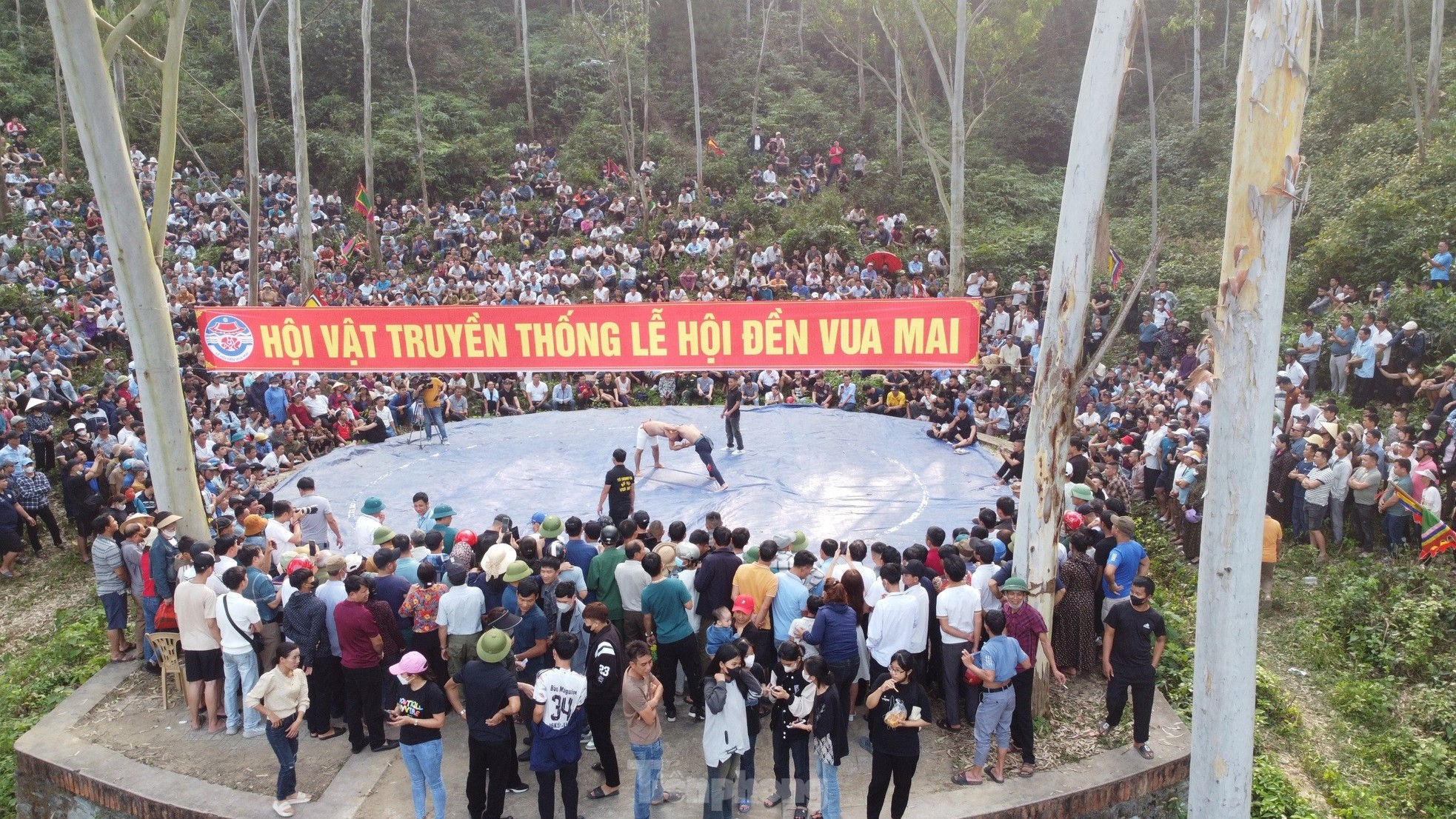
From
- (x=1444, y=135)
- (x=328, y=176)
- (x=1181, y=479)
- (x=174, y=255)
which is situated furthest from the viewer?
(x=328, y=176)

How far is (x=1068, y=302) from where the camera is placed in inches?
287

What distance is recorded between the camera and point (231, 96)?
3309 cm

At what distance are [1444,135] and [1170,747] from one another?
61.8 ft

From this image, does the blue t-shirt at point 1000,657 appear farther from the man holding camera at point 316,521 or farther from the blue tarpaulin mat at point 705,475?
the man holding camera at point 316,521

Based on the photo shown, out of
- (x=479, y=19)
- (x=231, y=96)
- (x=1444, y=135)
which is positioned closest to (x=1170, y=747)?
(x=1444, y=135)

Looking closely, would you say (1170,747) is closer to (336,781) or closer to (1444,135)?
(336,781)

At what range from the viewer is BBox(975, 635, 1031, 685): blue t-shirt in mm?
6895

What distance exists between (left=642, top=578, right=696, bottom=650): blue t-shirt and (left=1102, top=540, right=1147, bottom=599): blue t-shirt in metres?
3.36

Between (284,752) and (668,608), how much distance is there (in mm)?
2816

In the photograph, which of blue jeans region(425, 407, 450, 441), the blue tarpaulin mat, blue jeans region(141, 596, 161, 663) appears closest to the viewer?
blue jeans region(141, 596, 161, 663)

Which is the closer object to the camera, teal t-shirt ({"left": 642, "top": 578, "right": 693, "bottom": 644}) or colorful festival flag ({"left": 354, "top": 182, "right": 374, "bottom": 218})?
teal t-shirt ({"left": 642, "top": 578, "right": 693, "bottom": 644})

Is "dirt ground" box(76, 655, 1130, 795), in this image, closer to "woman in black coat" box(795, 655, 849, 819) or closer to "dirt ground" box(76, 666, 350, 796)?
"dirt ground" box(76, 666, 350, 796)

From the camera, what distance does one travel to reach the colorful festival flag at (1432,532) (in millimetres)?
9922

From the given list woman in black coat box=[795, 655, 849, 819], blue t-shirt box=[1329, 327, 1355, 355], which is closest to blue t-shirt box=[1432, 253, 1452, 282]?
blue t-shirt box=[1329, 327, 1355, 355]
